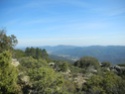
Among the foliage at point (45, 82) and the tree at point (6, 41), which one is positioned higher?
the tree at point (6, 41)

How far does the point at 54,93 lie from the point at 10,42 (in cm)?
1881

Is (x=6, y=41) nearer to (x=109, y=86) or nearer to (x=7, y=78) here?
(x=7, y=78)

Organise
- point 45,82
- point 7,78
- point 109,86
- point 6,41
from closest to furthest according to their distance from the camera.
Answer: point 109,86, point 7,78, point 45,82, point 6,41

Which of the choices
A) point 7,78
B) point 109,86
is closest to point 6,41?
point 7,78

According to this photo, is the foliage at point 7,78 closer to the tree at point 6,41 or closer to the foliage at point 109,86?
the foliage at point 109,86

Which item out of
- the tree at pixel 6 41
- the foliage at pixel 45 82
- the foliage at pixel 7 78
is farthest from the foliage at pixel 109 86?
the tree at pixel 6 41

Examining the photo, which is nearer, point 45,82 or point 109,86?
point 109,86

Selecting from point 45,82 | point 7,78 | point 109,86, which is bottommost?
point 45,82

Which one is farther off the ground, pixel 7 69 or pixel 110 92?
pixel 7 69

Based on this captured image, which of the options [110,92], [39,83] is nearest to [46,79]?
[39,83]

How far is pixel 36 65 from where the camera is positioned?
29.2 metres

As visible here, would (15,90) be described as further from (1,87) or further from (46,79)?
(46,79)

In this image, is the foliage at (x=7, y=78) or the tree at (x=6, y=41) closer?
the foliage at (x=7, y=78)

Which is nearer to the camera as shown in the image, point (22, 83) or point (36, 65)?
point (22, 83)
